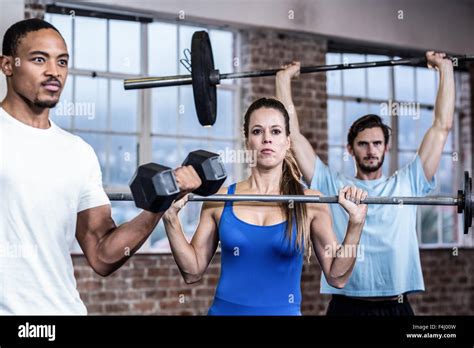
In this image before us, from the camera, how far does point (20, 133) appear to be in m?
1.56

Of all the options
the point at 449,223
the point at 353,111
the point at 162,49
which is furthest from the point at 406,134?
the point at 162,49

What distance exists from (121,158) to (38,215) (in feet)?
6.38

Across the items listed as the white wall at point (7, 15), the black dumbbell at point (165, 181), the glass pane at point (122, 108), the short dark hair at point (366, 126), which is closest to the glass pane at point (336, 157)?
the glass pane at point (122, 108)

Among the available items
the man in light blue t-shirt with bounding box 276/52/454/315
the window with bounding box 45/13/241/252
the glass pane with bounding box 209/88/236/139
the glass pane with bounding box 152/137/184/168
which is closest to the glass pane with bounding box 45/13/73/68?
the window with bounding box 45/13/241/252

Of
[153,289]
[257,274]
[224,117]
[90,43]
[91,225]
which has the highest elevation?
[90,43]

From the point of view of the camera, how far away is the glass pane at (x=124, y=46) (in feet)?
11.1

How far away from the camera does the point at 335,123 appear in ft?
13.4

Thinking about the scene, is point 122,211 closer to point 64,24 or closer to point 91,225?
point 64,24

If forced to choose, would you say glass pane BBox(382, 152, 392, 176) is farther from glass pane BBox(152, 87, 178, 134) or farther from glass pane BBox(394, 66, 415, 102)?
glass pane BBox(152, 87, 178, 134)

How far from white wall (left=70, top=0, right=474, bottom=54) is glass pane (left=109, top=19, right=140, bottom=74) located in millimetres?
184

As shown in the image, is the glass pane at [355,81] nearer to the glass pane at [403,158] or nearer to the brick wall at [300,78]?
the brick wall at [300,78]

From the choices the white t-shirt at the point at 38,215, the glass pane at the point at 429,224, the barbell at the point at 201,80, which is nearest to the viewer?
the white t-shirt at the point at 38,215

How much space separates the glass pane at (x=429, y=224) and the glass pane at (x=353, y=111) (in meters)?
0.62

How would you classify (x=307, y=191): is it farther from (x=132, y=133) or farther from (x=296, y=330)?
(x=132, y=133)
